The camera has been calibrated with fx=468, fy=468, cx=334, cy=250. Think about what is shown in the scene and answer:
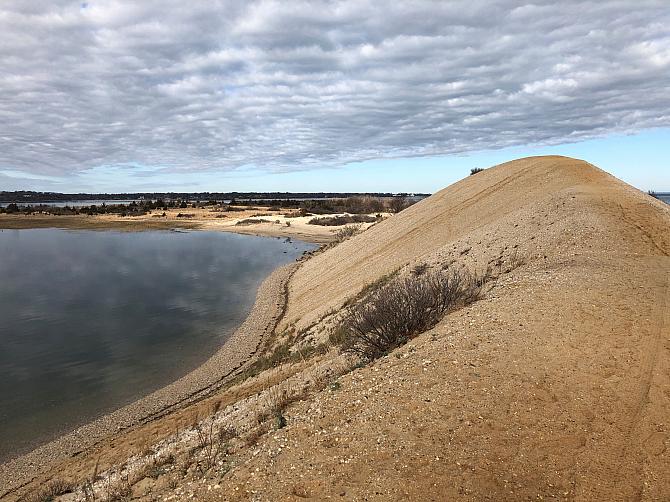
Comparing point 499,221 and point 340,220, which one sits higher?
point 499,221

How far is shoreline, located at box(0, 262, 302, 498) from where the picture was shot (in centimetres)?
998

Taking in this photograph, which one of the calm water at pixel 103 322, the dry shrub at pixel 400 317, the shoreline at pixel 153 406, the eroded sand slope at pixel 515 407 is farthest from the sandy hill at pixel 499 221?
the dry shrub at pixel 400 317

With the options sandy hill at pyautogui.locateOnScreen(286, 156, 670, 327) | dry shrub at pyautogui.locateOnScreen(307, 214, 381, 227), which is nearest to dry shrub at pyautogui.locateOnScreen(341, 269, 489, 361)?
sandy hill at pyautogui.locateOnScreen(286, 156, 670, 327)

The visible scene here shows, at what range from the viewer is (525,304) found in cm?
900

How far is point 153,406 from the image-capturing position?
12508mm

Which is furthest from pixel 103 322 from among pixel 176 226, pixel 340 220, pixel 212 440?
pixel 176 226

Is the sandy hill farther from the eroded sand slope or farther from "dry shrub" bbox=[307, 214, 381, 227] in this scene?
"dry shrub" bbox=[307, 214, 381, 227]

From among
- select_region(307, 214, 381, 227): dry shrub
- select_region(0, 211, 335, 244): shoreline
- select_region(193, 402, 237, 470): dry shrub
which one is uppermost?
select_region(307, 214, 381, 227): dry shrub

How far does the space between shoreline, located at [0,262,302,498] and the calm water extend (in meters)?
0.55

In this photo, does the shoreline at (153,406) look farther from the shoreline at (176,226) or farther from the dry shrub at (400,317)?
the shoreline at (176,226)

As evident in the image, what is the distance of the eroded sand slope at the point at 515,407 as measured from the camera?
4.82m

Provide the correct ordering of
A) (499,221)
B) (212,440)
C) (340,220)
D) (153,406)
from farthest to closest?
(340,220)
(499,221)
(153,406)
(212,440)

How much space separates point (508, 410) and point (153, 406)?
32.5ft

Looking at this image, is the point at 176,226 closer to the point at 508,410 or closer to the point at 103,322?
the point at 103,322
